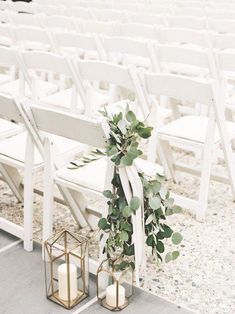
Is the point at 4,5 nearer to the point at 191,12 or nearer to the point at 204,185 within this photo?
the point at 191,12

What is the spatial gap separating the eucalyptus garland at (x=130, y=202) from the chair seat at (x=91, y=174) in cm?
16

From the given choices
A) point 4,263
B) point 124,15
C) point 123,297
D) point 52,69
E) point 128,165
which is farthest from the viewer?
point 124,15

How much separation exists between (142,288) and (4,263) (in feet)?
2.72

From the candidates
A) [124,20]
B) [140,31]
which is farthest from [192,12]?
[140,31]

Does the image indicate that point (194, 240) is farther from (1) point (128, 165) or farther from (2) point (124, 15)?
(2) point (124, 15)

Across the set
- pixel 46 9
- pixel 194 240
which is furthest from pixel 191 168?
pixel 46 9

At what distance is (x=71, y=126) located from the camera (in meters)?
2.86

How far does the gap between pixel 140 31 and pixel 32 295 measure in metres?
3.32

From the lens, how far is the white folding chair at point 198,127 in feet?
11.5

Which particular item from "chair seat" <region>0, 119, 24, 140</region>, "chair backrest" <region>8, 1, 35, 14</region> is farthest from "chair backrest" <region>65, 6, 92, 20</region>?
"chair seat" <region>0, 119, 24, 140</region>

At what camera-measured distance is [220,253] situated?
3.45 meters

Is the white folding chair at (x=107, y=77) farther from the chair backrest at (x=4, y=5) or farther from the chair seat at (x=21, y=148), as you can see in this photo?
the chair backrest at (x=4, y=5)

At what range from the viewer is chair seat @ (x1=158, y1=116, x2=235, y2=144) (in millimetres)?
3797

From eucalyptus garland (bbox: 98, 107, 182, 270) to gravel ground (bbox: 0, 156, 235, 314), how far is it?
0.21 m
